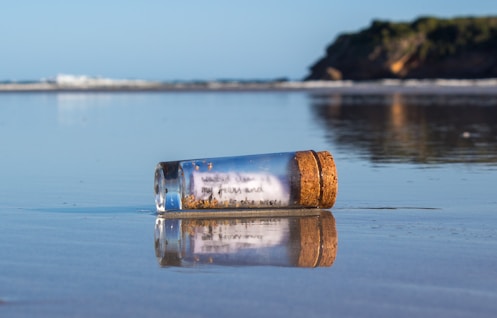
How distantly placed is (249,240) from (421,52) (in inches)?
2490

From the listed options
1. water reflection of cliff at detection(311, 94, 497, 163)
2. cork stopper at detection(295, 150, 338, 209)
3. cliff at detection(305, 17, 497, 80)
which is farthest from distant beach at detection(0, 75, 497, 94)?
cork stopper at detection(295, 150, 338, 209)

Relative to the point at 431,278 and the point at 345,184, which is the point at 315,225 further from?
the point at 345,184

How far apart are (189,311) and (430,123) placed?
1336cm

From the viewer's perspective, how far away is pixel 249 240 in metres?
5.00

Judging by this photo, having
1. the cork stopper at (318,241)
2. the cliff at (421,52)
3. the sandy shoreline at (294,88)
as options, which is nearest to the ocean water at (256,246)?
the cork stopper at (318,241)

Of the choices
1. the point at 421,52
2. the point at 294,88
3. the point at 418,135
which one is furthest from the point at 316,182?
the point at 421,52

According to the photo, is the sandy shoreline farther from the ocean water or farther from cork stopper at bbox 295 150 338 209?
cork stopper at bbox 295 150 338 209

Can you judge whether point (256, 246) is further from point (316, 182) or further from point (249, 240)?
point (316, 182)

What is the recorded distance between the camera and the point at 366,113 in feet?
68.4

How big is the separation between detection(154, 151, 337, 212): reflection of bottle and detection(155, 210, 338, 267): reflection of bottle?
11 centimetres

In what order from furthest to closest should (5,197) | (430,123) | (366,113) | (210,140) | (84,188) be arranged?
(366,113) → (430,123) → (210,140) → (84,188) → (5,197)

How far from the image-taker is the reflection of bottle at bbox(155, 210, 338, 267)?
445cm

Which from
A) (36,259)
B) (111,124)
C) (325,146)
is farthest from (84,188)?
(111,124)

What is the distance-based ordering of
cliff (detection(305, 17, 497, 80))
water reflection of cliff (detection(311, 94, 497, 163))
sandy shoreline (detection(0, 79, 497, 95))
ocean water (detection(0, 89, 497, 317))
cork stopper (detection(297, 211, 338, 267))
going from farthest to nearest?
1. cliff (detection(305, 17, 497, 80))
2. sandy shoreline (detection(0, 79, 497, 95))
3. water reflection of cliff (detection(311, 94, 497, 163))
4. cork stopper (detection(297, 211, 338, 267))
5. ocean water (detection(0, 89, 497, 317))
